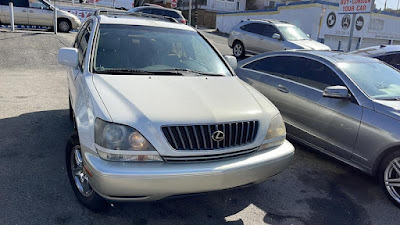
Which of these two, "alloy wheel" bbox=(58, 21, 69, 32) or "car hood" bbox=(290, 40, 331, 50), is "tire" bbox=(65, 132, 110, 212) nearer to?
"car hood" bbox=(290, 40, 331, 50)

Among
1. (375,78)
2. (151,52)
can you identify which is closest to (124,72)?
(151,52)

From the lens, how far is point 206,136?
8.59ft

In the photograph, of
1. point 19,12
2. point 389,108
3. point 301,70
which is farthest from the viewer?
point 19,12

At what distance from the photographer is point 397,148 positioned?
3479 mm

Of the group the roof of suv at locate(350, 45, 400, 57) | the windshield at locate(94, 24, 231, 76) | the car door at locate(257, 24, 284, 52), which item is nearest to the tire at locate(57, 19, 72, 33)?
the car door at locate(257, 24, 284, 52)

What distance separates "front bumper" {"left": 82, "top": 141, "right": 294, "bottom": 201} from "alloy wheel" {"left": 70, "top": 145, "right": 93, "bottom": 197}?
0.45 metres

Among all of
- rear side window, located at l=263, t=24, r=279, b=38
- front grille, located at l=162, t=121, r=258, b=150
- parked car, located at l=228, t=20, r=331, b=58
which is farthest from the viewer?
rear side window, located at l=263, t=24, r=279, b=38

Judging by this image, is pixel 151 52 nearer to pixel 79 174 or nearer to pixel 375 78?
pixel 79 174

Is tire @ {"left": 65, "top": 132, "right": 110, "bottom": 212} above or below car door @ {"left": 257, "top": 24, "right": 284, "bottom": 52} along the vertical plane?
below

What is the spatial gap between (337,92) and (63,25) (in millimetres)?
15087

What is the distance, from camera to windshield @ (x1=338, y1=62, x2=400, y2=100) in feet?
13.4

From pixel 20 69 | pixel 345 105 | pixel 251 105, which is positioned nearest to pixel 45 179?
pixel 251 105

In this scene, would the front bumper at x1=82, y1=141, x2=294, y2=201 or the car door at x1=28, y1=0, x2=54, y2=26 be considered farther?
the car door at x1=28, y1=0, x2=54, y2=26

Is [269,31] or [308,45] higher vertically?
[269,31]
